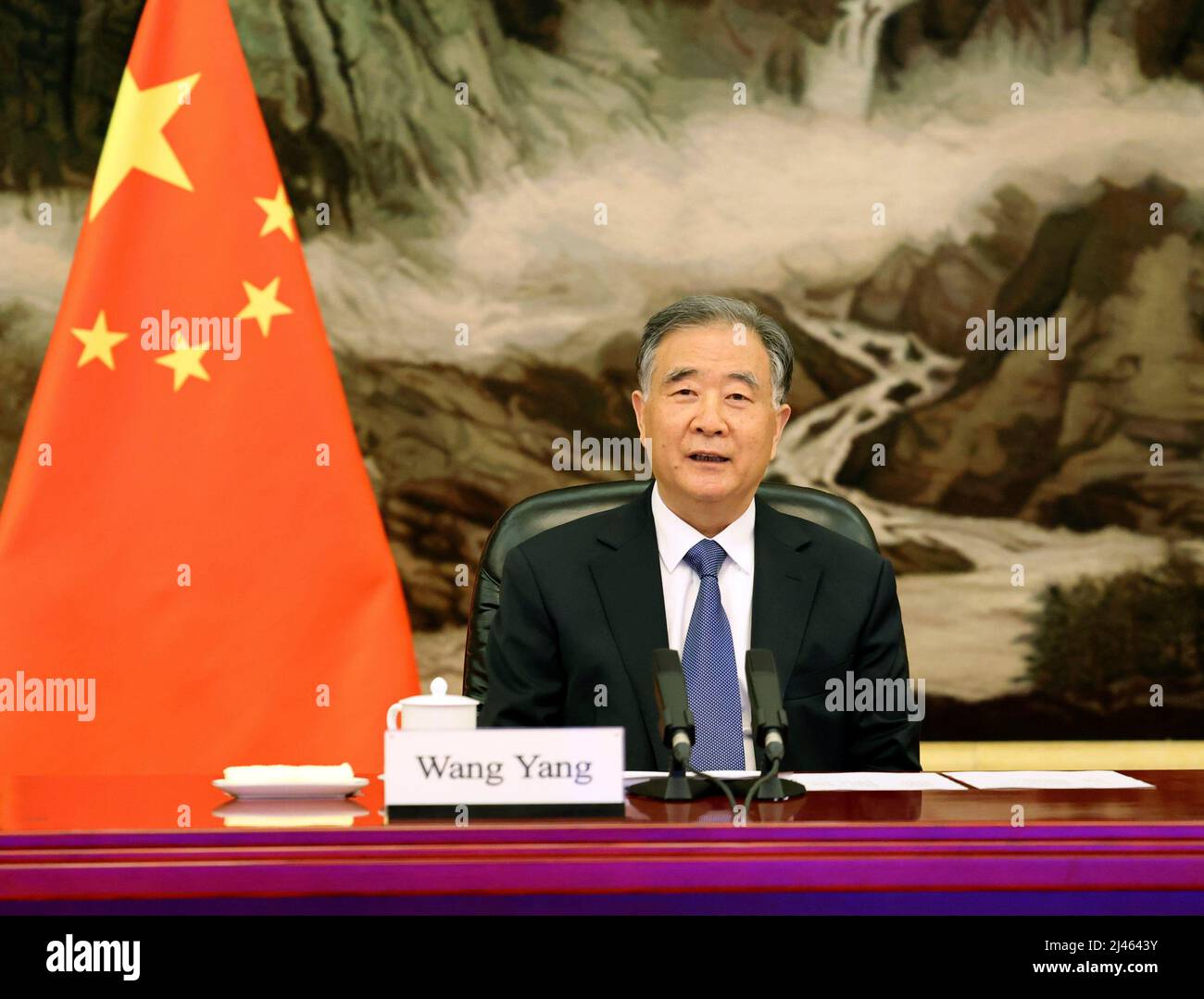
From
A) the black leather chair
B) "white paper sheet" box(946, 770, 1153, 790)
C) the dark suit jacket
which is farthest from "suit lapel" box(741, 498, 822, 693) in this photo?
Result: "white paper sheet" box(946, 770, 1153, 790)

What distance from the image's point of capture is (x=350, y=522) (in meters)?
2.98

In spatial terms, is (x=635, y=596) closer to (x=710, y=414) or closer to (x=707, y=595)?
(x=707, y=595)

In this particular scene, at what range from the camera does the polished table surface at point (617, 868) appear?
49.7 inches

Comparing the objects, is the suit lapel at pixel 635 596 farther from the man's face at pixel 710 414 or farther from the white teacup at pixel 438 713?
the white teacup at pixel 438 713

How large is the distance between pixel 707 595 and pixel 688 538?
0.16 m

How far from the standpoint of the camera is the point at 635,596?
2146mm

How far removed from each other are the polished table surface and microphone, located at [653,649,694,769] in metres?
0.17

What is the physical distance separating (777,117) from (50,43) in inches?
68.5

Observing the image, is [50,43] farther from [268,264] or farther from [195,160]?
→ [268,264]

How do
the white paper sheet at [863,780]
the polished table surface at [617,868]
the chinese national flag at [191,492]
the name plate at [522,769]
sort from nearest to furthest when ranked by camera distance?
the polished table surface at [617,868] → the name plate at [522,769] → the white paper sheet at [863,780] → the chinese national flag at [191,492]

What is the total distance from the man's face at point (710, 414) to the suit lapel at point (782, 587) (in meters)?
0.08

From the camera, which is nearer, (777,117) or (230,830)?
(230,830)

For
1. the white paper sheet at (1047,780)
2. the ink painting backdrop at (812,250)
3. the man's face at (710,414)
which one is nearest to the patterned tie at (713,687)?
the man's face at (710,414)
